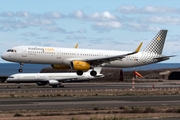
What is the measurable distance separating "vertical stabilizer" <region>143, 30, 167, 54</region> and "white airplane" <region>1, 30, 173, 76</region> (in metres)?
1.48

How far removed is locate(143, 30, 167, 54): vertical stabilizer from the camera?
3279 inches

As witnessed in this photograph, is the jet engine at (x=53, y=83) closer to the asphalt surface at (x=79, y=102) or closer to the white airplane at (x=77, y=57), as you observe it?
the white airplane at (x=77, y=57)

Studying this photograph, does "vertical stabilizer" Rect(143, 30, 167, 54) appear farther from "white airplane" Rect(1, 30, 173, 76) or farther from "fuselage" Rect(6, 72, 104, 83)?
"fuselage" Rect(6, 72, 104, 83)

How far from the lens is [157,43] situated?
84562 millimetres

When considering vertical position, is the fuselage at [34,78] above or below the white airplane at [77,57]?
below

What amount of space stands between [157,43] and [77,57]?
63.5 ft

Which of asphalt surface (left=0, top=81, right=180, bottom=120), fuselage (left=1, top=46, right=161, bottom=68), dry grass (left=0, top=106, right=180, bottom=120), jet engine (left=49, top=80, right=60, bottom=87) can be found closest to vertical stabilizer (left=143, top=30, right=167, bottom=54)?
fuselage (left=1, top=46, right=161, bottom=68)

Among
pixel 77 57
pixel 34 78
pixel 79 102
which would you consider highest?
pixel 77 57

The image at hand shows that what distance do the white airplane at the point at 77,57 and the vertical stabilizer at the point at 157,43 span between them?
4.85ft

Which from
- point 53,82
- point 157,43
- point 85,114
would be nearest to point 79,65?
point 53,82

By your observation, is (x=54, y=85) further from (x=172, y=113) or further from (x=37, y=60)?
(x=172, y=113)

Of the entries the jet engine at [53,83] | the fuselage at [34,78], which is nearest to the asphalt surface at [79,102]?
the jet engine at [53,83]

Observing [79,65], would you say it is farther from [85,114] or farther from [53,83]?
[85,114]

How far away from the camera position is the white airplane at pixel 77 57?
67.1 m
